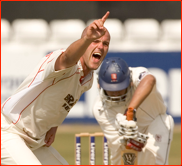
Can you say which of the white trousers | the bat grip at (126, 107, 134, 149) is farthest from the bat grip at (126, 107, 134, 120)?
the white trousers

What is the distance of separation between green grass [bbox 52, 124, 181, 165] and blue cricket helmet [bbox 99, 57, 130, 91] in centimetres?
200

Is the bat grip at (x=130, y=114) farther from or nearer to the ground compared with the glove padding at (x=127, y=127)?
farther from the ground

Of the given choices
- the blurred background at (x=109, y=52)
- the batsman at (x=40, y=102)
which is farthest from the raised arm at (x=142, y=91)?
the blurred background at (x=109, y=52)

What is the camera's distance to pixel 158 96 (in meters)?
4.48

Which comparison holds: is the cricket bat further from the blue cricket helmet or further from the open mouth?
the open mouth

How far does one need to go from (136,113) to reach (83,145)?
3.43 m

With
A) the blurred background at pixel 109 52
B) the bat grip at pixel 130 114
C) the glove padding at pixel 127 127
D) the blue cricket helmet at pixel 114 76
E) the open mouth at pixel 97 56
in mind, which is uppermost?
the open mouth at pixel 97 56

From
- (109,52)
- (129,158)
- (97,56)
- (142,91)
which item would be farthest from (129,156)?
(109,52)

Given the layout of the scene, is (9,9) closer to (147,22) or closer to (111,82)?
(147,22)

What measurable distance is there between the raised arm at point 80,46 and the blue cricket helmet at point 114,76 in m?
1.50

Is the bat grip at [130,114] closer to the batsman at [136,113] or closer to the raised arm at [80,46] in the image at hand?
the batsman at [136,113]

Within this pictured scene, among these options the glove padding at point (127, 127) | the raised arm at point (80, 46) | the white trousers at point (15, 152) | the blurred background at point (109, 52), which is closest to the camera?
the raised arm at point (80, 46)

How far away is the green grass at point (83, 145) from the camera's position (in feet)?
20.7

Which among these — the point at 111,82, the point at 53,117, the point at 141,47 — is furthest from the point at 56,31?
the point at 53,117
